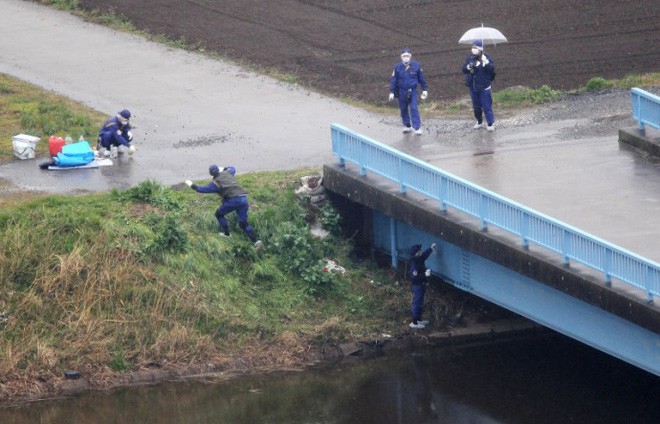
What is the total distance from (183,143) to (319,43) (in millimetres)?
7928

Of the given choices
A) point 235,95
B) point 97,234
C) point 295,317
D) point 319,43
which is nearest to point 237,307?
point 295,317

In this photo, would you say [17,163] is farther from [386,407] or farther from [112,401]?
Answer: [386,407]

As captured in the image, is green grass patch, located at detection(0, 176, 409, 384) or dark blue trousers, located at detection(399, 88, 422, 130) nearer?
green grass patch, located at detection(0, 176, 409, 384)

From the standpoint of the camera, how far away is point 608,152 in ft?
72.6

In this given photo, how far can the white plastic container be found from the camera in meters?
23.1

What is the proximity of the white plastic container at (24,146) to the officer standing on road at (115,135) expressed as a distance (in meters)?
1.17

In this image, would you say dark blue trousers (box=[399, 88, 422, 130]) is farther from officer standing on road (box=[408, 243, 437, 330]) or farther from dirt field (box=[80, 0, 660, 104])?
officer standing on road (box=[408, 243, 437, 330])

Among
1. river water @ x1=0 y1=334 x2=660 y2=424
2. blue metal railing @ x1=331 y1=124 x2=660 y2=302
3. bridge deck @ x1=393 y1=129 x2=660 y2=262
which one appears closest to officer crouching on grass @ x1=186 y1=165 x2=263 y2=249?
blue metal railing @ x1=331 y1=124 x2=660 y2=302

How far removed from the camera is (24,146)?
23094 mm

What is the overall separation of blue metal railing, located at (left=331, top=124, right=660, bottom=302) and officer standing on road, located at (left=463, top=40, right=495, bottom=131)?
3626 millimetres

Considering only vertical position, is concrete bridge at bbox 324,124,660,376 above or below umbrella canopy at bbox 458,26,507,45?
below

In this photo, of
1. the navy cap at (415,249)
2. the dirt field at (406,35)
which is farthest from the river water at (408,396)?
the dirt field at (406,35)

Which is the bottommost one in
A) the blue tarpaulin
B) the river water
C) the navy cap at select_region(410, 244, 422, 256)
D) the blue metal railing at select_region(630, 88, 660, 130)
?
the river water

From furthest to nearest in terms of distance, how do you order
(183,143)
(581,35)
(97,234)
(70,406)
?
(581,35)
(183,143)
(97,234)
(70,406)
